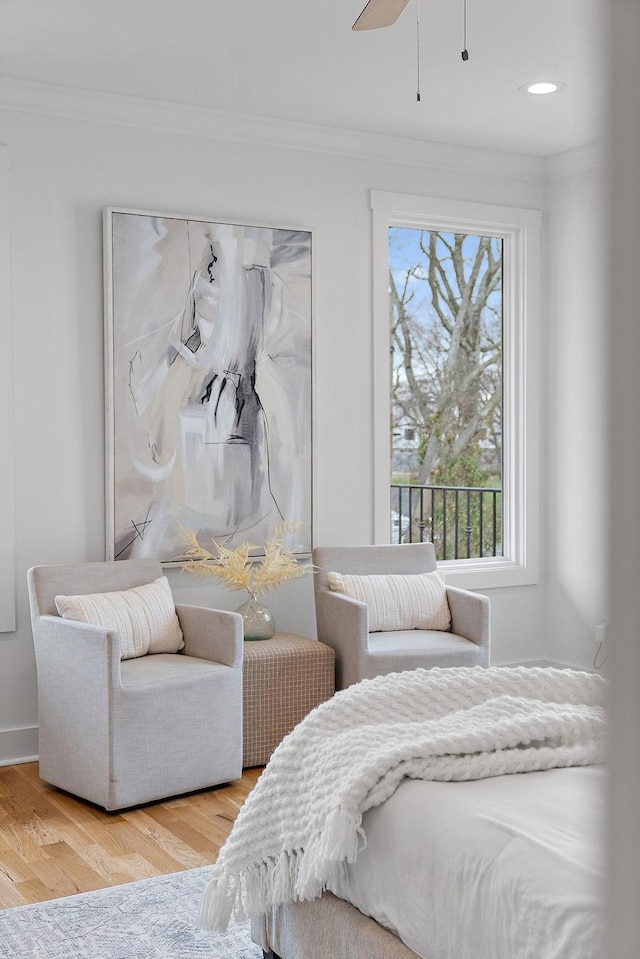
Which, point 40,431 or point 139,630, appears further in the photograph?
point 40,431

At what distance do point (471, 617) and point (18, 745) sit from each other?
202cm

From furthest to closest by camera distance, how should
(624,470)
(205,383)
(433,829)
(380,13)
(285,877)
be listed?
(205,383), (380,13), (285,877), (433,829), (624,470)

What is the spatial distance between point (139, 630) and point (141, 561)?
1.34 feet

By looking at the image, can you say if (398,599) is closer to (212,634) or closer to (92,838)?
(212,634)

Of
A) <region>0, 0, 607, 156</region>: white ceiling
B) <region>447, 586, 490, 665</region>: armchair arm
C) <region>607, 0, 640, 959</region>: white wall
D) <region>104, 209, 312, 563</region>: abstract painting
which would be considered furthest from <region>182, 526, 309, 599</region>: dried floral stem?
<region>607, 0, 640, 959</region>: white wall

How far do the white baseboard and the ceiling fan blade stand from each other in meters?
3.03

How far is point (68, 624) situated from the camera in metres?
3.53

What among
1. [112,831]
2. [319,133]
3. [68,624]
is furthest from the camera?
[319,133]

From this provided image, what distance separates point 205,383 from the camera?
14.5 ft

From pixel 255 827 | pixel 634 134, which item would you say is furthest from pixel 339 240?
pixel 634 134

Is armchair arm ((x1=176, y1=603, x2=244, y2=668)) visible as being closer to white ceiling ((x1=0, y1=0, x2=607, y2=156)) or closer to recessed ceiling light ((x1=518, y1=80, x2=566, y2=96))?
white ceiling ((x1=0, y1=0, x2=607, y2=156))

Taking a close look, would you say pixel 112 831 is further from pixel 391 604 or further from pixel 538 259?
pixel 538 259

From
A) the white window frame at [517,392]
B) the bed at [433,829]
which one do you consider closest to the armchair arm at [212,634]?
the bed at [433,829]

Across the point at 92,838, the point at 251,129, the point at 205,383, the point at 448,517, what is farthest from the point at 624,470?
the point at 448,517
